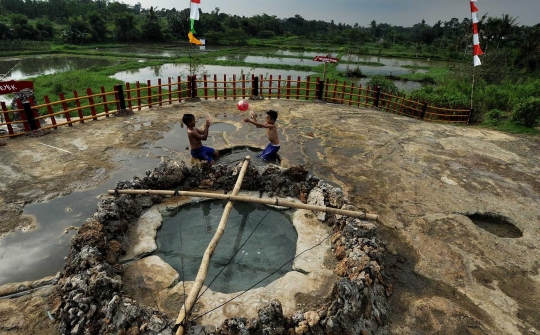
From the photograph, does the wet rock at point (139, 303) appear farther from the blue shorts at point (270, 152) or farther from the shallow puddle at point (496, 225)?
the shallow puddle at point (496, 225)

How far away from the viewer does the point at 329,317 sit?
3.47 meters

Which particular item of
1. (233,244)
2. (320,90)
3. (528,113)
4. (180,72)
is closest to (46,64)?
(180,72)

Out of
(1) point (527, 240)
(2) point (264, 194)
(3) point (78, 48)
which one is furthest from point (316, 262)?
(3) point (78, 48)

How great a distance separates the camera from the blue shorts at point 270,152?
7.50 m

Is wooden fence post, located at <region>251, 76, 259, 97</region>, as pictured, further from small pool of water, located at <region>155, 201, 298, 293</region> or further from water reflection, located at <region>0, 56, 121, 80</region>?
water reflection, located at <region>0, 56, 121, 80</region>

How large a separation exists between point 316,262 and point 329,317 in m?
1.22

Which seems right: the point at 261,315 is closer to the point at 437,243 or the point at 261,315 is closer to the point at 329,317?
the point at 329,317

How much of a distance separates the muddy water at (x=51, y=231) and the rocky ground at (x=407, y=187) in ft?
0.73

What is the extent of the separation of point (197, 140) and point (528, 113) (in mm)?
12129

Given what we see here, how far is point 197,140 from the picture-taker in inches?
269

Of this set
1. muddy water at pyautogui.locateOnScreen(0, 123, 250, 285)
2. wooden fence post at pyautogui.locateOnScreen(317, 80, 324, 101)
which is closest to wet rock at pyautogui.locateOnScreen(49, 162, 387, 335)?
muddy water at pyautogui.locateOnScreen(0, 123, 250, 285)

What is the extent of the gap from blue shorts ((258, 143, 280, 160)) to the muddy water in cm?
252

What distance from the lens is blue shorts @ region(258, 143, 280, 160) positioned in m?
7.50

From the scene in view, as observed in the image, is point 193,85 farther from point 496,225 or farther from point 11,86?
point 496,225
